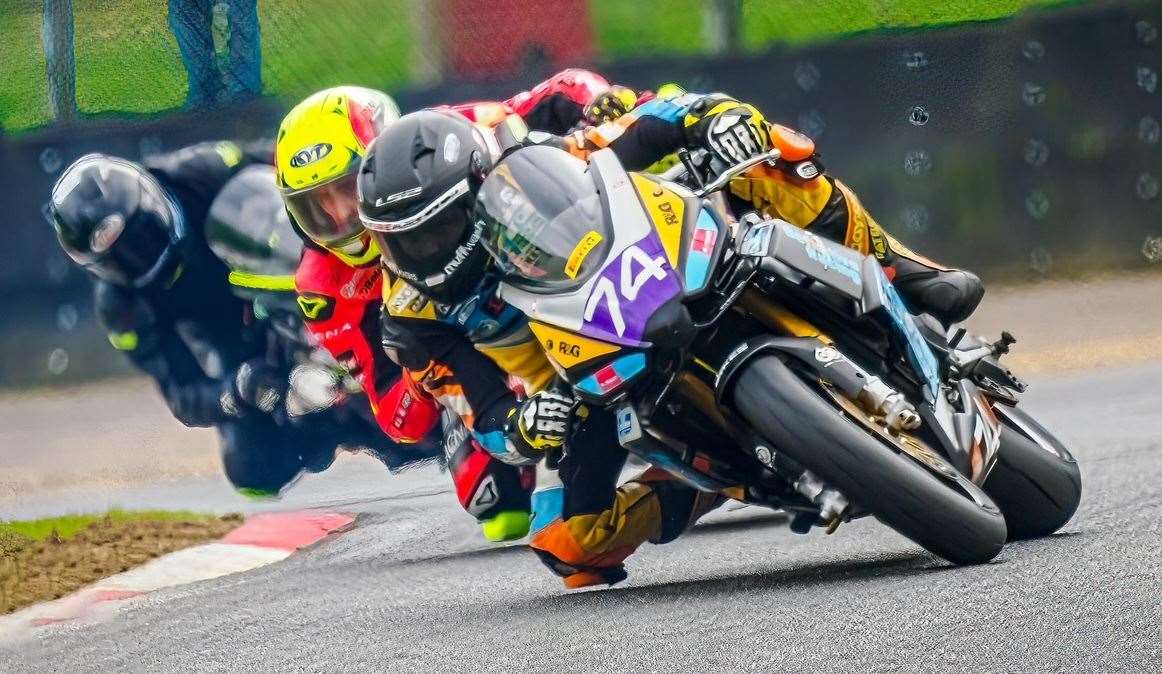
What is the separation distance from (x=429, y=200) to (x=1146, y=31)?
231 inches

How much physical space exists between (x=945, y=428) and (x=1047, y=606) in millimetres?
810

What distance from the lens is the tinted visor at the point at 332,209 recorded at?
20.9 ft

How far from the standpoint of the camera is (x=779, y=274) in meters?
4.48

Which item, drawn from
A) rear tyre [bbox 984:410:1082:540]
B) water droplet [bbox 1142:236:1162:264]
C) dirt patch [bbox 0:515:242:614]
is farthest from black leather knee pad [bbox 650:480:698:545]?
water droplet [bbox 1142:236:1162:264]

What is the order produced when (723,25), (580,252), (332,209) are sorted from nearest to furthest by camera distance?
1. (580,252)
2. (332,209)
3. (723,25)

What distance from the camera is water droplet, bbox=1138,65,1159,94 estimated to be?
9328mm

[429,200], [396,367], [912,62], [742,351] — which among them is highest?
[742,351]

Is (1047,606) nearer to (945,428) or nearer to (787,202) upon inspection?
(945,428)

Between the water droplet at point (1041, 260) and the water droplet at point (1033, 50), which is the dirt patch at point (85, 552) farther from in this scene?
the water droplet at point (1033, 50)

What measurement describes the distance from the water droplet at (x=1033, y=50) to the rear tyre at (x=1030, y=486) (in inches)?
188

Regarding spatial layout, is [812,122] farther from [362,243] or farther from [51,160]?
[51,160]

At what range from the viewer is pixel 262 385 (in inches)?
346

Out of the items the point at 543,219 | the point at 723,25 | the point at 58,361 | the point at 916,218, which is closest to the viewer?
the point at 543,219

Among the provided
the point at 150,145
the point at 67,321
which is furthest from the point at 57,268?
the point at 150,145
